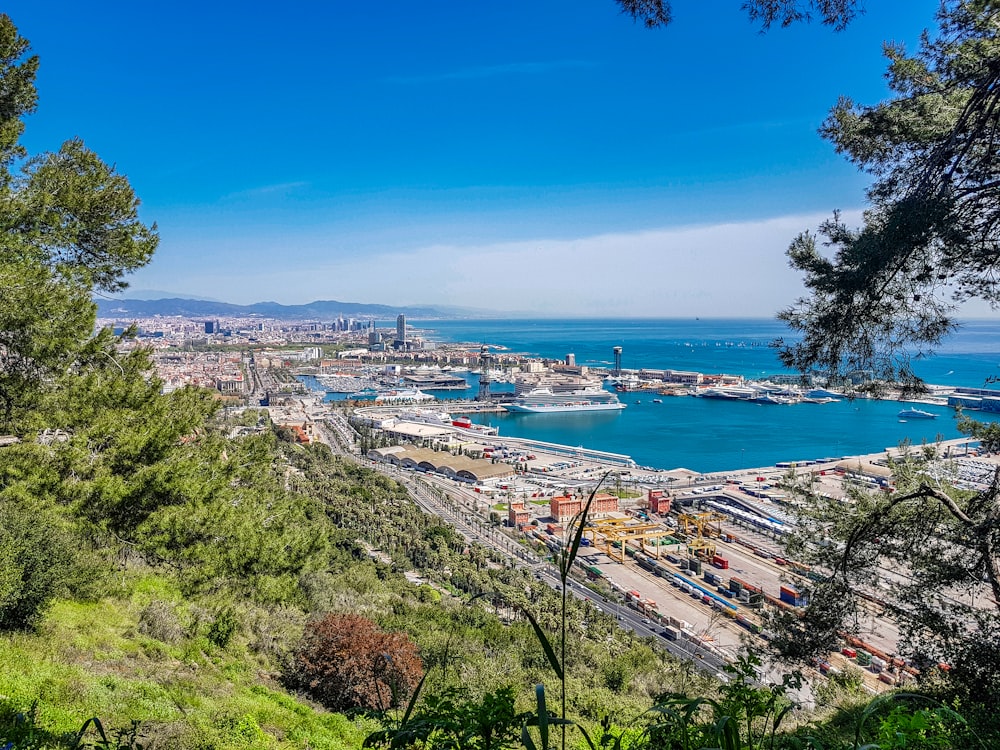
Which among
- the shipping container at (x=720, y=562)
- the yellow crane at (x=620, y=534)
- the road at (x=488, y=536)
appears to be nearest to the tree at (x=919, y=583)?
the road at (x=488, y=536)

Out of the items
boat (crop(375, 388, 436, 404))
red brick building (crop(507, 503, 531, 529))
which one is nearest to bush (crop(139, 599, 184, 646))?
red brick building (crop(507, 503, 531, 529))

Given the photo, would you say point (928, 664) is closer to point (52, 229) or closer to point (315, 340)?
point (52, 229)

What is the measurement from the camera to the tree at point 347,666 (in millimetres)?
3154

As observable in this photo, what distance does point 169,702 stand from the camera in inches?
86.0

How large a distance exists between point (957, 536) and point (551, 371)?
42985 mm

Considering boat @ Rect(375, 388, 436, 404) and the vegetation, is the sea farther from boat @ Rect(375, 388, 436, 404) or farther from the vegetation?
the vegetation

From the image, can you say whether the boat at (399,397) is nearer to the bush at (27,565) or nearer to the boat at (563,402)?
the boat at (563,402)

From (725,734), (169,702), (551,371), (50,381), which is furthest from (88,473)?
(551,371)

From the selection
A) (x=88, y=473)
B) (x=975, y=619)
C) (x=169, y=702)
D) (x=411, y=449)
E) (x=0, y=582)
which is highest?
(x=88, y=473)

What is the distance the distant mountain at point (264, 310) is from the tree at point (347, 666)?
310ft

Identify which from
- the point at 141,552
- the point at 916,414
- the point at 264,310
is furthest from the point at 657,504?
the point at 264,310

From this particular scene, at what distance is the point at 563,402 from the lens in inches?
1348

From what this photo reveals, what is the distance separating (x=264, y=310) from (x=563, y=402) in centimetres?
13479

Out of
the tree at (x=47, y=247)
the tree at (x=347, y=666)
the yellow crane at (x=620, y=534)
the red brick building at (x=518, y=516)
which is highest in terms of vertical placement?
the tree at (x=47, y=247)
